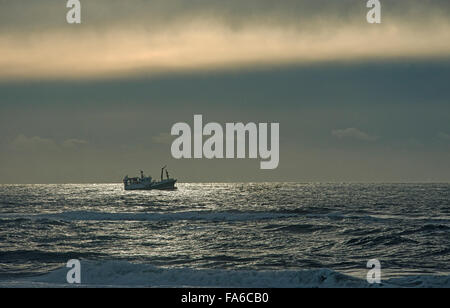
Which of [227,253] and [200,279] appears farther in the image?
[227,253]

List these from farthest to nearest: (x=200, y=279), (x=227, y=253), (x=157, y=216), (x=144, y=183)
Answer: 1. (x=144, y=183)
2. (x=157, y=216)
3. (x=227, y=253)
4. (x=200, y=279)

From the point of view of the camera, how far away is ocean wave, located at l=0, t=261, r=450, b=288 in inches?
947

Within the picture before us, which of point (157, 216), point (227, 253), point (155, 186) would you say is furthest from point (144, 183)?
point (227, 253)

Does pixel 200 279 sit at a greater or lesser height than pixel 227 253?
greater

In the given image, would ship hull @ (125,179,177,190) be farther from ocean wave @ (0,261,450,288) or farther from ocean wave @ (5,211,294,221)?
ocean wave @ (0,261,450,288)

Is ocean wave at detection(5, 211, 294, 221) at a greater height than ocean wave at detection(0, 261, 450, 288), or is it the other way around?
ocean wave at detection(0, 261, 450, 288)

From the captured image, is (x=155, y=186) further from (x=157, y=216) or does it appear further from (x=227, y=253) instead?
(x=227, y=253)

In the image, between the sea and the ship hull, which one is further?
the ship hull

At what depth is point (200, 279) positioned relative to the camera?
25.8m

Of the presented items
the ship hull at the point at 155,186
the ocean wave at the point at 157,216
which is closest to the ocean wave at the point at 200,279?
the ocean wave at the point at 157,216

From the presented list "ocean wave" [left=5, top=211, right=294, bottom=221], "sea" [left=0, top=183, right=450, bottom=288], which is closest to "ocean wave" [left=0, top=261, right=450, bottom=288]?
"sea" [left=0, top=183, right=450, bottom=288]

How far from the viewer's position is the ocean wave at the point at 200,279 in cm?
2406
